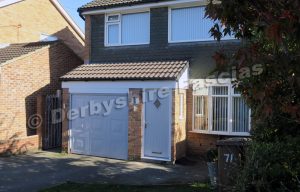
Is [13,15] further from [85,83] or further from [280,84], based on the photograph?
[280,84]

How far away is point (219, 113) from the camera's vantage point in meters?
13.8

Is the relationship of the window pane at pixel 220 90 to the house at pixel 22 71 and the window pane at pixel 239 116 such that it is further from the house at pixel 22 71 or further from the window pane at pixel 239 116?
the house at pixel 22 71

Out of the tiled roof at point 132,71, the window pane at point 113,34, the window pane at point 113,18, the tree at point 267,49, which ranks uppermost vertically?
the window pane at point 113,18

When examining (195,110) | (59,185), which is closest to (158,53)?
(195,110)

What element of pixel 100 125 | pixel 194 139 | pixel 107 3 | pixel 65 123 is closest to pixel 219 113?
pixel 194 139

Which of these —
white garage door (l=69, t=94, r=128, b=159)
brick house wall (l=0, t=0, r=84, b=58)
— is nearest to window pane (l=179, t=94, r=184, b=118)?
white garage door (l=69, t=94, r=128, b=159)

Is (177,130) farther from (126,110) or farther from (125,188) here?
(125,188)

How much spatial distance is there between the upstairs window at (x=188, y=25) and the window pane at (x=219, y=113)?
2.14 meters

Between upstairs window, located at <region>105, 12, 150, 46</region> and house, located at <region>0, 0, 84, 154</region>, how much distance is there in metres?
2.55

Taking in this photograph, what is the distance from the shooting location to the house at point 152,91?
532 inches

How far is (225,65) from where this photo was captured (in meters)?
3.86

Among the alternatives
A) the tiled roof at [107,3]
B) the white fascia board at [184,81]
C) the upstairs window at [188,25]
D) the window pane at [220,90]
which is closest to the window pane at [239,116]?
the window pane at [220,90]

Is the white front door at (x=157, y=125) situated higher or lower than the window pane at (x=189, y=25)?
lower

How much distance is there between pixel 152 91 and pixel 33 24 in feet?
37.5
